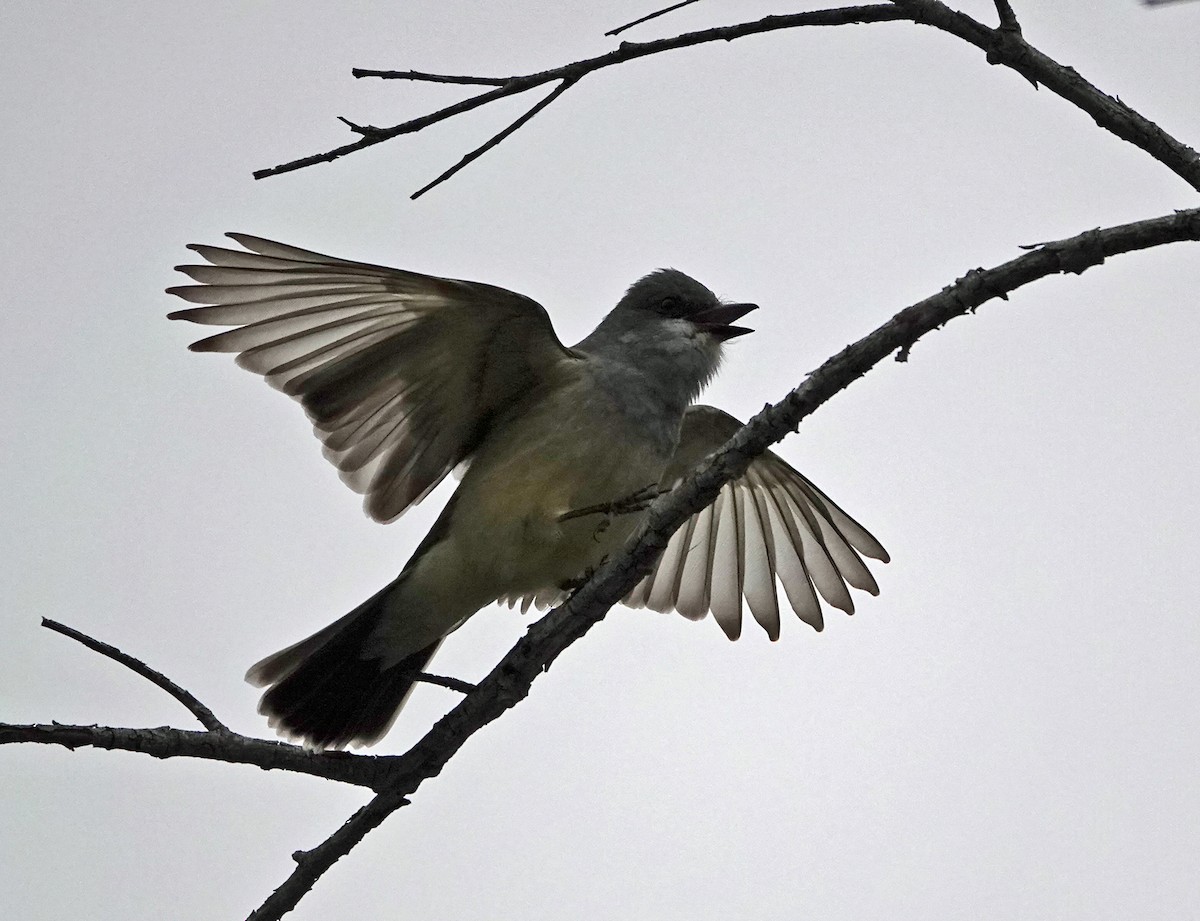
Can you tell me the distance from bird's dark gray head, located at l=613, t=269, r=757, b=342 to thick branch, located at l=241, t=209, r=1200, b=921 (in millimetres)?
2726

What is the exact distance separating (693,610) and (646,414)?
1.62 m

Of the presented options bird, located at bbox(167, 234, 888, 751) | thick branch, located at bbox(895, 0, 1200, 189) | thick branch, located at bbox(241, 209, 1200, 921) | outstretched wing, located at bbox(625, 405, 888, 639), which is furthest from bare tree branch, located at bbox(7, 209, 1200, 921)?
outstretched wing, located at bbox(625, 405, 888, 639)

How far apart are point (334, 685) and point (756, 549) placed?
8.25 feet

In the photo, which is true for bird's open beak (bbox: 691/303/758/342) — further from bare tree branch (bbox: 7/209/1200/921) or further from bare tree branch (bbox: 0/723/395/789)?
bare tree branch (bbox: 0/723/395/789)

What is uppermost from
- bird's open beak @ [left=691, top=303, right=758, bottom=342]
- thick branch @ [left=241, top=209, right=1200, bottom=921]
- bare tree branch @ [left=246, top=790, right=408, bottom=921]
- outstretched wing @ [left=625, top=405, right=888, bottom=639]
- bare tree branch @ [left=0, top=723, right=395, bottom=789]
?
bird's open beak @ [left=691, top=303, right=758, bottom=342]

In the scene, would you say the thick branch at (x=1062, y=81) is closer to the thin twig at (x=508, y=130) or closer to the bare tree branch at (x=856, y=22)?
the bare tree branch at (x=856, y=22)

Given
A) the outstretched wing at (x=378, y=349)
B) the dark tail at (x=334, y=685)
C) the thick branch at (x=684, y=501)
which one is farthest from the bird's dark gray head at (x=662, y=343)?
the thick branch at (x=684, y=501)

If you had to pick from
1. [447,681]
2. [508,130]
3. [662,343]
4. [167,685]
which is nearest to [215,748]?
Result: [167,685]

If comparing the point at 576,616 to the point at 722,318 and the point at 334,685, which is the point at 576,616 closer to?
the point at 334,685

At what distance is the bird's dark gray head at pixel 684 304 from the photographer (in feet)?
20.6

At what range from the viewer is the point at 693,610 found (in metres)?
6.92

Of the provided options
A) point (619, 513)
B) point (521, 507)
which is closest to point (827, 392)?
point (619, 513)

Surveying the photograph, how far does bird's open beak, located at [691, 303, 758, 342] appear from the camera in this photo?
6.26 meters

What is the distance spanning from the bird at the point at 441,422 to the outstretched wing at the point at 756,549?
801mm
